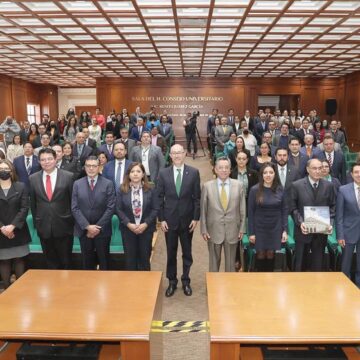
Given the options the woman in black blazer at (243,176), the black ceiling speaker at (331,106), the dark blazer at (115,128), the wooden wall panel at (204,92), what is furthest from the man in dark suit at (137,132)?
the black ceiling speaker at (331,106)

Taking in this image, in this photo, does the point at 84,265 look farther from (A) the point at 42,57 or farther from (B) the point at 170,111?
(B) the point at 170,111

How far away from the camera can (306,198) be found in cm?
380

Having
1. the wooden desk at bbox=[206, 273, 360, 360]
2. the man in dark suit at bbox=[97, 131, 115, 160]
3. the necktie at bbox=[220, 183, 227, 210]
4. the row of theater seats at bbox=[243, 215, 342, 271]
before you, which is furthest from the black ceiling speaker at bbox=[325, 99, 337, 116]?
the wooden desk at bbox=[206, 273, 360, 360]

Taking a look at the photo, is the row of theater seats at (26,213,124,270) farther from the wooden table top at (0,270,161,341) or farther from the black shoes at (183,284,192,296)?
the wooden table top at (0,270,161,341)

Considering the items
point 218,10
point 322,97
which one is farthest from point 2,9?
point 322,97

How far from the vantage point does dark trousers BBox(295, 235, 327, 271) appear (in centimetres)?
390

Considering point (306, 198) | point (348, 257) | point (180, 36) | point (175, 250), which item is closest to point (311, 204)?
point (306, 198)

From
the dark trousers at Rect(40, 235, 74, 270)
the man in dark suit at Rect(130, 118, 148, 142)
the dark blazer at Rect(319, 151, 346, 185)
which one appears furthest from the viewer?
the man in dark suit at Rect(130, 118, 148, 142)

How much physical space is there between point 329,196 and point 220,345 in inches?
89.1

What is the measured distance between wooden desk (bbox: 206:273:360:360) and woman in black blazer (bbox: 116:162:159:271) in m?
1.18

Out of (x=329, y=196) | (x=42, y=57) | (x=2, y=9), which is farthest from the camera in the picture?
(x=42, y=57)

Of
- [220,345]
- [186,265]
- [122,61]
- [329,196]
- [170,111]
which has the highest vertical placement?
[122,61]

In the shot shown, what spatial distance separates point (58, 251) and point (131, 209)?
0.91m

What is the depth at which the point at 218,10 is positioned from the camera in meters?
7.79
